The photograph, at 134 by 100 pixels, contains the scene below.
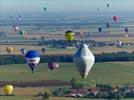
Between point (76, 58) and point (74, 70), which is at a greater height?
point (76, 58)

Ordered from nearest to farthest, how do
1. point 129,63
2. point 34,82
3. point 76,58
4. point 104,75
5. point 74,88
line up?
point 76,58, point 74,88, point 34,82, point 104,75, point 129,63

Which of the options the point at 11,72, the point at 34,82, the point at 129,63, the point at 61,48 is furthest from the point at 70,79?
the point at 61,48

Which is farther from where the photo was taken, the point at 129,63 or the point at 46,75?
the point at 129,63

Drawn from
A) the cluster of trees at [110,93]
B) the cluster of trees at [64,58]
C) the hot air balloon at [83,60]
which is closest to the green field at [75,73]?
the cluster of trees at [64,58]

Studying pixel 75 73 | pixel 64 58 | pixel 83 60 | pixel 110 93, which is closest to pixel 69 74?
pixel 75 73

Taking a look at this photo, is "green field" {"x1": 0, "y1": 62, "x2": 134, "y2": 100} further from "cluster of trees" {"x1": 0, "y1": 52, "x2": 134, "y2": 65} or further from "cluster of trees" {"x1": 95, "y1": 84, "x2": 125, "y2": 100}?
"cluster of trees" {"x1": 95, "y1": 84, "x2": 125, "y2": 100}

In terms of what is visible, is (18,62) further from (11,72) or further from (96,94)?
(96,94)

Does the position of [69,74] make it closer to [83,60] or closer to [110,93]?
[110,93]

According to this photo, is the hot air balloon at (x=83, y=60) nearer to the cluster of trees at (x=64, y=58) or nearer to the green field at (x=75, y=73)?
the green field at (x=75, y=73)
